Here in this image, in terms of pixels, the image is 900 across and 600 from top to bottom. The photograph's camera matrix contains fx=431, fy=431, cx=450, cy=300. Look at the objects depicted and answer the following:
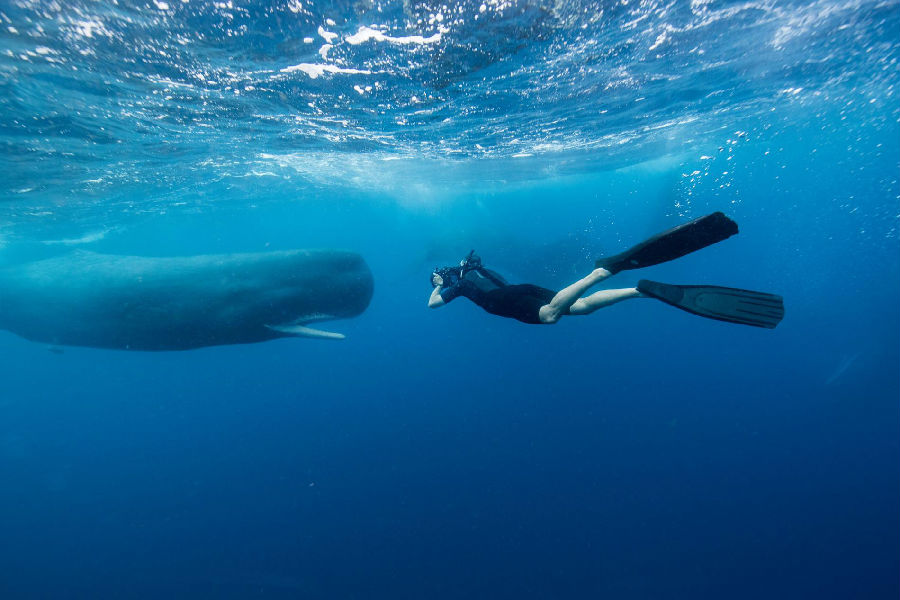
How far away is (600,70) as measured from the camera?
11539 millimetres

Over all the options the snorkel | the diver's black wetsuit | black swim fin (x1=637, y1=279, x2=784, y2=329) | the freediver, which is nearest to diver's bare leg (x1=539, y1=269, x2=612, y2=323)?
the freediver

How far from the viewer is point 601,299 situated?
208 inches

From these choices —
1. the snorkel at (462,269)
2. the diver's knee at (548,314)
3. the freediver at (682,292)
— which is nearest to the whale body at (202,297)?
the snorkel at (462,269)

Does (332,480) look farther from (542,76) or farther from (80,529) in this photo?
(542,76)

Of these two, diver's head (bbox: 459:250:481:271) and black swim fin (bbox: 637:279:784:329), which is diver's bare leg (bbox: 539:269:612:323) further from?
diver's head (bbox: 459:250:481:271)

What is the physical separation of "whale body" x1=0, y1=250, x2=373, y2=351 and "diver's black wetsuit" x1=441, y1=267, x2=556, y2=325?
8.99 feet

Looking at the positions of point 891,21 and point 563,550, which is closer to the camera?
point 891,21

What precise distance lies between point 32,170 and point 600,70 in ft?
62.2

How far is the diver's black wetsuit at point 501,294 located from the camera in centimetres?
625

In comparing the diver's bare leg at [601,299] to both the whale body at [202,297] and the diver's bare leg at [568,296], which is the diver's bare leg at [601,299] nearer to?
the diver's bare leg at [568,296]

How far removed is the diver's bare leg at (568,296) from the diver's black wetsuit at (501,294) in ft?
0.90

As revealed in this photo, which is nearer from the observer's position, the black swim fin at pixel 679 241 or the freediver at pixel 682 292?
the black swim fin at pixel 679 241

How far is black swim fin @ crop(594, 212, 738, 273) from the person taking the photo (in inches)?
174

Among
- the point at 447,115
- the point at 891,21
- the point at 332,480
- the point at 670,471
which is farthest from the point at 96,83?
the point at 670,471
